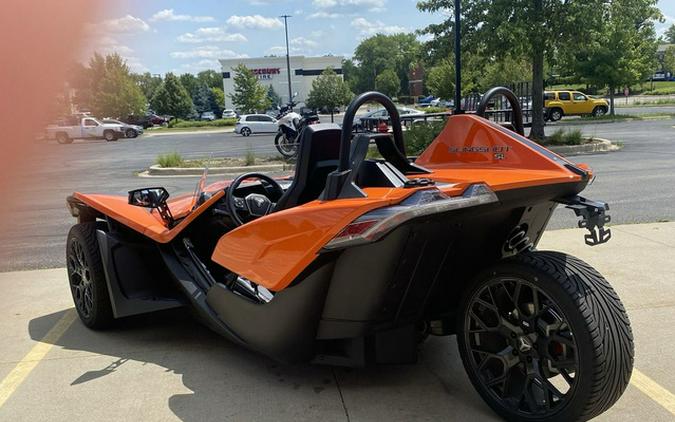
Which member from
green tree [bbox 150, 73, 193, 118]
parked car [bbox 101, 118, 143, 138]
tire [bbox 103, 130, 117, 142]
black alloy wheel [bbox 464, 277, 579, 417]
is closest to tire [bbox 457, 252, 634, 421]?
black alloy wheel [bbox 464, 277, 579, 417]

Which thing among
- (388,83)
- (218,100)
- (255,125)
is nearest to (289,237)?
(255,125)

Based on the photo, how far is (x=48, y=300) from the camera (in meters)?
4.91

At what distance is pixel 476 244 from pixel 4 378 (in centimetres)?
287

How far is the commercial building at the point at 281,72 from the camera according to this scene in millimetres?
105375

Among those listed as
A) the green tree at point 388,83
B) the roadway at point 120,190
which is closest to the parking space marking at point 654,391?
the roadway at point 120,190

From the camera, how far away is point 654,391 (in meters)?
2.96

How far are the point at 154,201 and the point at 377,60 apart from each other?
11774 centimetres

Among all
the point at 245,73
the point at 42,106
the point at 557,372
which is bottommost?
the point at 557,372

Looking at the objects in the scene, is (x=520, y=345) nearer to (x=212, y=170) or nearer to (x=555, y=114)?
(x=212, y=170)

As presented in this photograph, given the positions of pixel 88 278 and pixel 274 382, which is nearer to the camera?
pixel 274 382

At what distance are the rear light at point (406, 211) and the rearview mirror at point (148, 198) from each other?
186 centimetres

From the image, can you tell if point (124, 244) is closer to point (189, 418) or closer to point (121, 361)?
point (121, 361)

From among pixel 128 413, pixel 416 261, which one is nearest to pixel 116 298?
pixel 128 413

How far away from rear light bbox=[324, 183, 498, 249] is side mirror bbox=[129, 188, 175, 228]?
5.93ft
